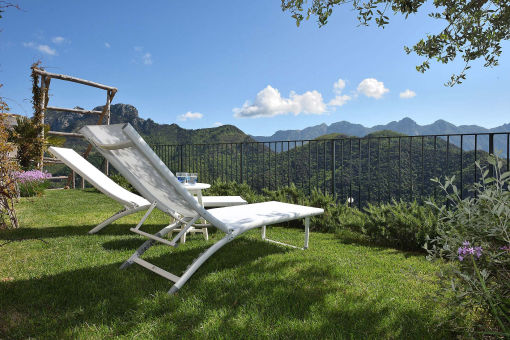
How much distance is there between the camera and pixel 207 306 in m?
1.94

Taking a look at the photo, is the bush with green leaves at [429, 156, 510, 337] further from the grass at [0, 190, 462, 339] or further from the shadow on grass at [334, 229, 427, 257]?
the shadow on grass at [334, 229, 427, 257]

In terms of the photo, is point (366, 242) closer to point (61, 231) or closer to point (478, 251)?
point (478, 251)

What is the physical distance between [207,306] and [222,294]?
0.59ft

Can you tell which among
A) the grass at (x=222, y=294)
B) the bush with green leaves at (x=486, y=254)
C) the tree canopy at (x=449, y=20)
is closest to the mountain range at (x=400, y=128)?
the tree canopy at (x=449, y=20)

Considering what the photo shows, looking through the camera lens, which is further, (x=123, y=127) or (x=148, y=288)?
(x=148, y=288)

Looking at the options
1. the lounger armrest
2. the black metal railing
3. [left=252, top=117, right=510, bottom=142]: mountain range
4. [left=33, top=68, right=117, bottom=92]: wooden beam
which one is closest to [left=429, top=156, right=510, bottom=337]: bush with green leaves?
the black metal railing

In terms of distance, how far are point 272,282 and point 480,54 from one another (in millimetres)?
4379

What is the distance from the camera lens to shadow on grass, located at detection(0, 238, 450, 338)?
169 centimetres

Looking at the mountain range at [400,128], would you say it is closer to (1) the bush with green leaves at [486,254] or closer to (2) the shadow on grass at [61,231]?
(2) the shadow on grass at [61,231]

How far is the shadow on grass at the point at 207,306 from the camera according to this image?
1688 millimetres

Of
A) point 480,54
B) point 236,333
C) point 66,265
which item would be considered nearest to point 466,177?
point 480,54

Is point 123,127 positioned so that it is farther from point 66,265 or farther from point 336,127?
point 336,127

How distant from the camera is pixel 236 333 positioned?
1.65 m

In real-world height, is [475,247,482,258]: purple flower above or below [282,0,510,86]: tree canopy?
below
